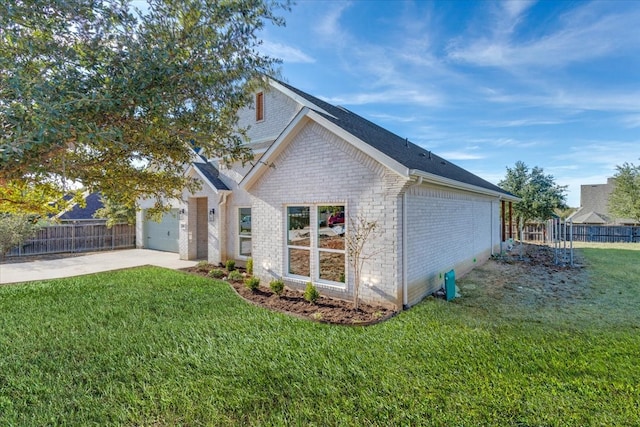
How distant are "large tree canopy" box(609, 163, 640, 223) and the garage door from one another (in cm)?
3689

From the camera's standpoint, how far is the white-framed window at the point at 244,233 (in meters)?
12.8

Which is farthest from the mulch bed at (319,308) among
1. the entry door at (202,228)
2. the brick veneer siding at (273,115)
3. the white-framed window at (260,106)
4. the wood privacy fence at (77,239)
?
the wood privacy fence at (77,239)

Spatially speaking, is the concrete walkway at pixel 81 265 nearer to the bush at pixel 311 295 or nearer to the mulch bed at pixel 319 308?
the mulch bed at pixel 319 308

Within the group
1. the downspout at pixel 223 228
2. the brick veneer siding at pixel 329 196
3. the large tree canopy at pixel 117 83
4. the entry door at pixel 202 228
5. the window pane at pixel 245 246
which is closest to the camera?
the large tree canopy at pixel 117 83

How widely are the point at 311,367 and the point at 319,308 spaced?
112 inches

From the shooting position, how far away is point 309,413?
11.1 feet

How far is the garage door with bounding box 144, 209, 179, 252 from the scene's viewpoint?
1719cm

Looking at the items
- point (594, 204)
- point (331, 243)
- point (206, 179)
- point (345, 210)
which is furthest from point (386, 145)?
point (594, 204)

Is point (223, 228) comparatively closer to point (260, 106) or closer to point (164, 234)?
point (260, 106)

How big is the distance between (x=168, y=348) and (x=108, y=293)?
5018 millimetres

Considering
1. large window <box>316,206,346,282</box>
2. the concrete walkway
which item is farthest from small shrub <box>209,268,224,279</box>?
large window <box>316,206,346,282</box>

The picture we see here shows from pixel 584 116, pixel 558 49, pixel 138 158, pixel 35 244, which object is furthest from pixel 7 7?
pixel 584 116

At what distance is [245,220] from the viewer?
42.5ft

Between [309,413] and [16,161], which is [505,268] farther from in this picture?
[16,161]
